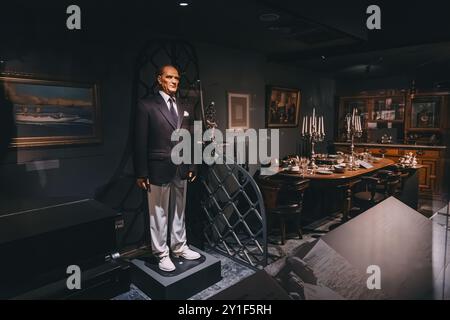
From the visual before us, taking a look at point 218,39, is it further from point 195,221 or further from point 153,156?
point 195,221

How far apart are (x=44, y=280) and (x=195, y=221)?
1.76m

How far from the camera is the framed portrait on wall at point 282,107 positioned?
17.9ft

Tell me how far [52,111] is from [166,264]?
1.65 m

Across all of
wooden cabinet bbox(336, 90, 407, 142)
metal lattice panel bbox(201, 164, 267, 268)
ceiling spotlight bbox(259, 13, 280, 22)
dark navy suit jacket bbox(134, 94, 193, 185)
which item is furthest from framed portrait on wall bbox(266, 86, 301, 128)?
dark navy suit jacket bbox(134, 94, 193, 185)

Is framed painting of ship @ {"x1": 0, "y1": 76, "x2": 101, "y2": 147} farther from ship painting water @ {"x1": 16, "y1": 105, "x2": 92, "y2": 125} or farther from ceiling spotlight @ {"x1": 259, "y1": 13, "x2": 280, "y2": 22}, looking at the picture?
ceiling spotlight @ {"x1": 259, "y1": 13, "x2": 280, "y2": 22}

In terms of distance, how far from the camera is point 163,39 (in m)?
3.48

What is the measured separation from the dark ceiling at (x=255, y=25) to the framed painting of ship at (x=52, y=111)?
36cm

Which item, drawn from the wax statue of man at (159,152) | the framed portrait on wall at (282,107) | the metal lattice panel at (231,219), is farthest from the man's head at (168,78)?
the framed portrait on wall at (282,107)

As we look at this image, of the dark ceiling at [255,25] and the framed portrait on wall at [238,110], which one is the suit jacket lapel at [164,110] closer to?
the dark ceiling at [255,25]

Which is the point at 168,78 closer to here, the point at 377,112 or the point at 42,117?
the point at 42,117

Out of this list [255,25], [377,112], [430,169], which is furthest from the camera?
[377,112]

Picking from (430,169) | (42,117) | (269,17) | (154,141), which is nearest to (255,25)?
(269,17)

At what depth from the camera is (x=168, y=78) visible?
9.16ft

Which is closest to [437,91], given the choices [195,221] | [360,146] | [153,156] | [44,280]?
[360,146]
